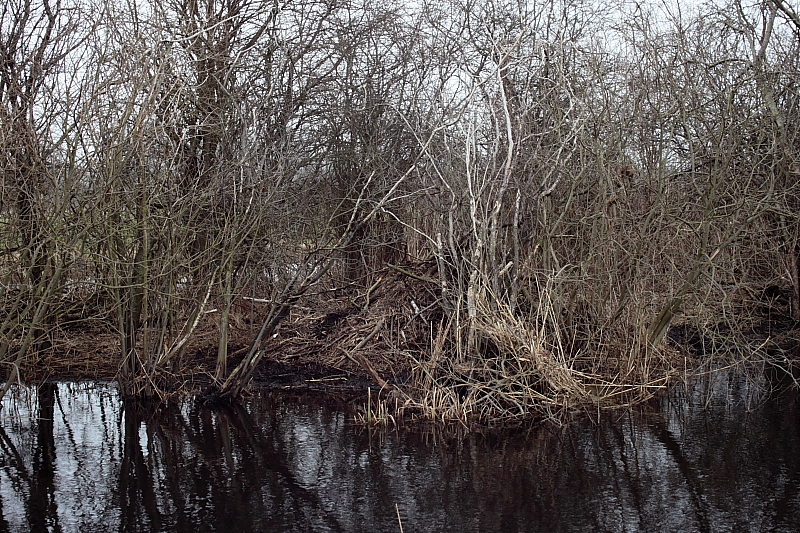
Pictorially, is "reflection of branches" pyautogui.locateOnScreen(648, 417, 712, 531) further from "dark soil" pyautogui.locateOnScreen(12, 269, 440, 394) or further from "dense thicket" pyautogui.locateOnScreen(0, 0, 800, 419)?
"dark soil" pyautogui.locateOnScreen(12, 269, 440, 394)

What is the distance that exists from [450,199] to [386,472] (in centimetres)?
440

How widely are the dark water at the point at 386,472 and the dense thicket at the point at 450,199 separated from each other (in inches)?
35.9

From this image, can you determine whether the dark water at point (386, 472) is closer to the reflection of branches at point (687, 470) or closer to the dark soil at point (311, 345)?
the reflection of branches at point (687, 470)

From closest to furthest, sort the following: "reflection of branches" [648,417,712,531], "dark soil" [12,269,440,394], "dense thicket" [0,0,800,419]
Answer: "reflection of branches" [648,417,712,531]
"dense thicket" [0,0,800,419]
"dark soil" [12,269,440,394]

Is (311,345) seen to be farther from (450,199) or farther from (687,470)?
(687,470)

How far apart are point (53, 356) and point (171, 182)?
431cm

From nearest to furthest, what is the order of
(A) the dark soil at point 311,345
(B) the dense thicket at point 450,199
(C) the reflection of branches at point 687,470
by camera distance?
(C) the reflection of branches at point 687,470
(B) the dense thicket at point 450,199
(A) the dark soil at point 311,345

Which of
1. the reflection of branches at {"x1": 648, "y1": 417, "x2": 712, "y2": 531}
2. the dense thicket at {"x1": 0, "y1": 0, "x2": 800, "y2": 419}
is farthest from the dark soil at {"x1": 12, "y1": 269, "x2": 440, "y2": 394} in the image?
the reflection of branches at {"x1": 648, "y1": 417, "x2": 712, "y2": 531}

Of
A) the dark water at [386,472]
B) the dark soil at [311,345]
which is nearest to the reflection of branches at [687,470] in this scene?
the dark water at [386,472]

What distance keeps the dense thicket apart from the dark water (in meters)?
0.91

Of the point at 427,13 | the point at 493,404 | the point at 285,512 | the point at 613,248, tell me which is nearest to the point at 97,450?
the point at 285,512

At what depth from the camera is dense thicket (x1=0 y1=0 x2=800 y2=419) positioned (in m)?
8.81

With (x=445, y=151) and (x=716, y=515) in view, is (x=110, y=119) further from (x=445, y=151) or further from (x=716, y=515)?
(x=716, y=515)

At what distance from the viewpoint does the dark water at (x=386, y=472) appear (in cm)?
605
